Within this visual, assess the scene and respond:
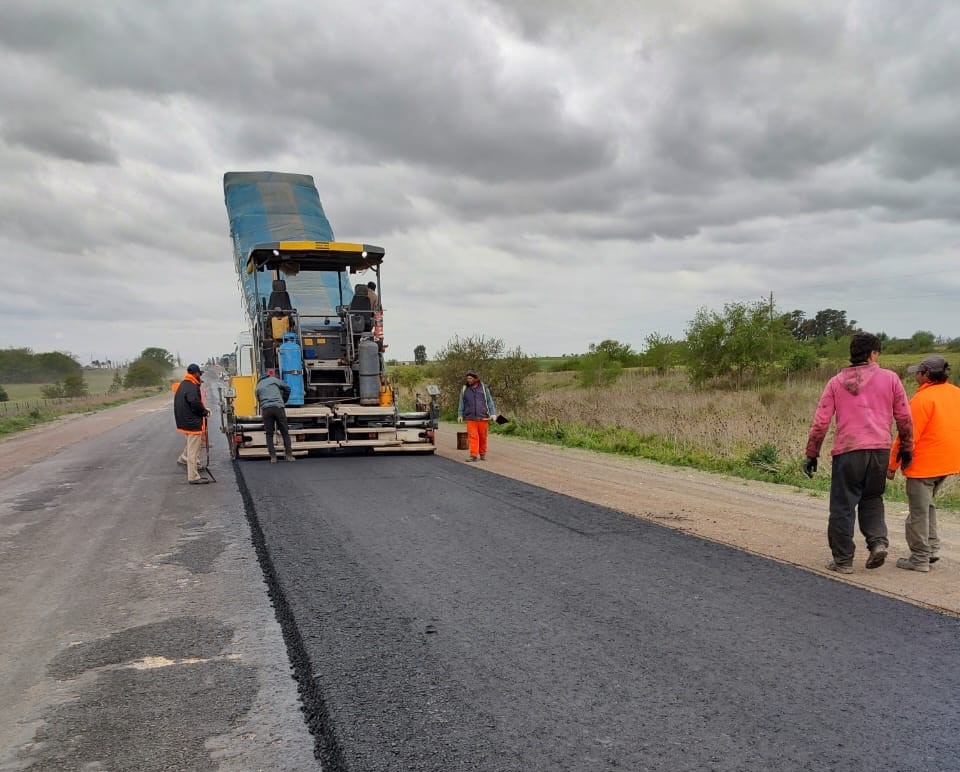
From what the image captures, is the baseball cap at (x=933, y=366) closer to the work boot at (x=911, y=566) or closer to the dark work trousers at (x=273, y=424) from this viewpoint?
the work boot at (x=911, y=566)

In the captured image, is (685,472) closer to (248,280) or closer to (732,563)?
(732,563)

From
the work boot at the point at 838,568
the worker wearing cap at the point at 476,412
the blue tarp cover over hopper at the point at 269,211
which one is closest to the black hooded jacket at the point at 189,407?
the worker wearing cap at the point at 476,412

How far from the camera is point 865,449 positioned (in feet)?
17.6

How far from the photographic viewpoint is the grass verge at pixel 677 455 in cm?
1008

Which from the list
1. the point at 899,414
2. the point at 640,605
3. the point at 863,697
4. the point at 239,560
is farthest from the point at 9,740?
the point at 899,414

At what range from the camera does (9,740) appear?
3.06 meters

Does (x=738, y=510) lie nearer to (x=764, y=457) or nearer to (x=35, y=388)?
(x=764, y=457)

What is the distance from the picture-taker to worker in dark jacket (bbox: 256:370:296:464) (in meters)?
12.1

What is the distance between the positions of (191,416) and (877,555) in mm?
8779

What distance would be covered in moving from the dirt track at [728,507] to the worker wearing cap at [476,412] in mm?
359

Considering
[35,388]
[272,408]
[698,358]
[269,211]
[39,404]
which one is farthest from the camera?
[35,388]

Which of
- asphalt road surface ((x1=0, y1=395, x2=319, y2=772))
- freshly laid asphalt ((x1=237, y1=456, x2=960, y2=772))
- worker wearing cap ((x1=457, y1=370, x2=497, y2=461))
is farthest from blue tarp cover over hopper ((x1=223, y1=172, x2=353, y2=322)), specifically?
freshly laid asphalt ((x1=237, y1=456, x2=960, y2=772))

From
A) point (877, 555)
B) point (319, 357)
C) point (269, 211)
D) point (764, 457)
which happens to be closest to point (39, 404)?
point (269, 211)

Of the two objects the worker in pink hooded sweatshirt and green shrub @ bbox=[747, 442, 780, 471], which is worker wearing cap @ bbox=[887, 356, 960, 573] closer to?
the worker in pink hooded sweatshirt
